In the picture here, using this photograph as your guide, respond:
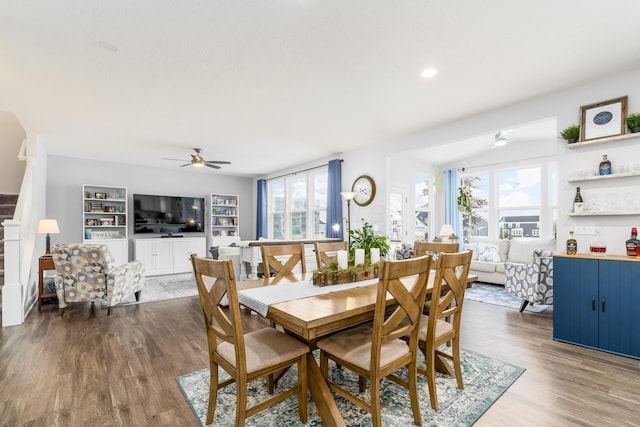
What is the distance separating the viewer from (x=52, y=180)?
6301mm

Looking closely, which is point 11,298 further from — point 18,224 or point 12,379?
point 12,379

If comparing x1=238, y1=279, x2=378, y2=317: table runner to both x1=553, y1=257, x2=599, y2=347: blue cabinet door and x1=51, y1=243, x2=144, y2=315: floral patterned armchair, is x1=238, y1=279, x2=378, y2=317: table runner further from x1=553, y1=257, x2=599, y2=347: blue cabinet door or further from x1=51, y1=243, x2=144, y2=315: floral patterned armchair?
x1=51, y1=243, x2=144, y2=315: floral patterned armchair

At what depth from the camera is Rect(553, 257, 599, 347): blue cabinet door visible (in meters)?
2.84

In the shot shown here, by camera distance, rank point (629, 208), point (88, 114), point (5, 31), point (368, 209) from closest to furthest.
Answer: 1. point (5, 31)
2. point (629, 208)
3. point (88, 114)
4. point (368, 209)

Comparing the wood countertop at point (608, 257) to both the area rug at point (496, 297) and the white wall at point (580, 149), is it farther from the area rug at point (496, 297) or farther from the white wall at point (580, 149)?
the area rug at point (496, 297)

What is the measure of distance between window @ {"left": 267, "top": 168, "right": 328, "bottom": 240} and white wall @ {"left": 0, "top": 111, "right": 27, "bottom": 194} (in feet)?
16.8

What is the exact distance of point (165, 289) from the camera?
5.40 meters

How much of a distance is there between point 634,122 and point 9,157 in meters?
9.41

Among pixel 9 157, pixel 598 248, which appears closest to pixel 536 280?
pixel 598 248

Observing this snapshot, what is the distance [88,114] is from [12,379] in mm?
3025

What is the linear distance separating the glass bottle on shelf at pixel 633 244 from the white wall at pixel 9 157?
9230 mm

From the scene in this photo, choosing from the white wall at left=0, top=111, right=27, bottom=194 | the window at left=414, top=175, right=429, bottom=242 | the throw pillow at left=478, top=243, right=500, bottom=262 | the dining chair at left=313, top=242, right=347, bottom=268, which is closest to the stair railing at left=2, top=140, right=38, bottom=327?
the white wall at left=0, top=111, right=27, bottom=194

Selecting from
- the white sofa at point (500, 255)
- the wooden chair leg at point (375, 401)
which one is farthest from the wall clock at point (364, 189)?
the wooden chair leg at point (375, 401)

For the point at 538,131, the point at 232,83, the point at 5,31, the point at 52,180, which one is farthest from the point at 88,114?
the point at 538,131
